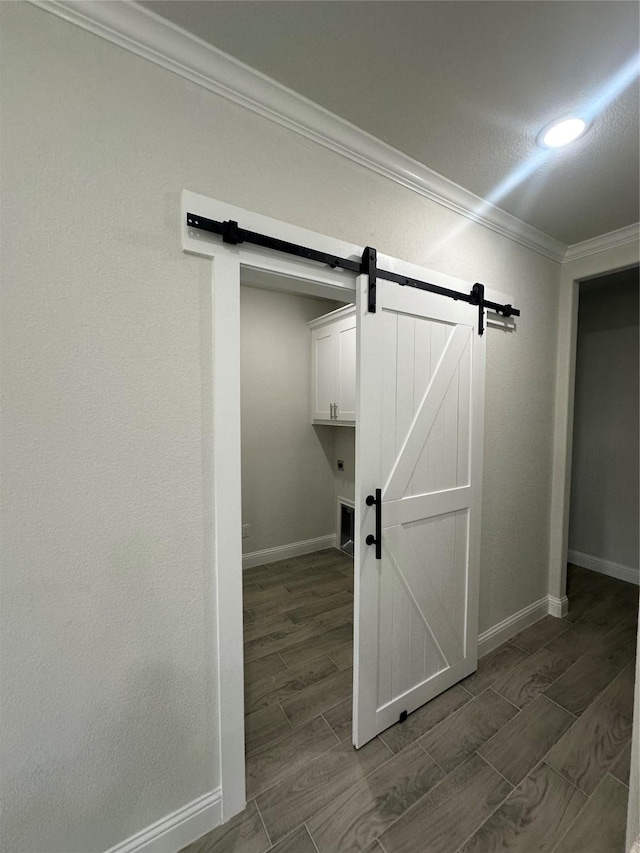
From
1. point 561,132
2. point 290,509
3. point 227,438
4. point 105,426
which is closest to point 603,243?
point 561,132

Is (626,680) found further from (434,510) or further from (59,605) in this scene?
(59,605)

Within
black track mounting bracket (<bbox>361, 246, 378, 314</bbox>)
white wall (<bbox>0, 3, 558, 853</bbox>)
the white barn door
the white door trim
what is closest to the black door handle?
the white barn door

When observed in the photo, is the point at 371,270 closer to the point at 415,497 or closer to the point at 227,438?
the point at 227,438

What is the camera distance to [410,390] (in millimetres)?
1580

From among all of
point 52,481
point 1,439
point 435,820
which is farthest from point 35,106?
point 435,820

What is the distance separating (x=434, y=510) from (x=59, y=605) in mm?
1550

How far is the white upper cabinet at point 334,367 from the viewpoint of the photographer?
10.1 feet

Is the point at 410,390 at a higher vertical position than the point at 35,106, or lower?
lower

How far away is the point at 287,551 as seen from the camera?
11.5ft

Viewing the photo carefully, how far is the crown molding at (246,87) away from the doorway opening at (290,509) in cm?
134

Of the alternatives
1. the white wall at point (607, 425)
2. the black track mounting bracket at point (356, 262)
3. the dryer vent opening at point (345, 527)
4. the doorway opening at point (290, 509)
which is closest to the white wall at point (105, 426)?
the black track mounting bracket at point (356, 262)

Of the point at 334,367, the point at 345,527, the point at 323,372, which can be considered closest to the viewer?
the point at 334,367

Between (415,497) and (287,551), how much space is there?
226cm

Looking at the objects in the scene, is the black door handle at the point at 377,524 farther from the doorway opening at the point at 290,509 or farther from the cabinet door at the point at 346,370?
the cabinet door at the point at 346,370
